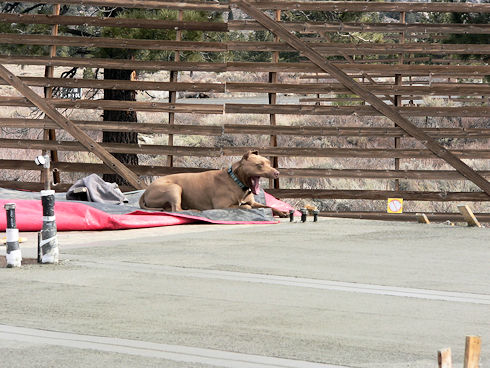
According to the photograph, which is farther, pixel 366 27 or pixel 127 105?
pixel 127 105

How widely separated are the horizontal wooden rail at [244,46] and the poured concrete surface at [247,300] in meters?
3.77

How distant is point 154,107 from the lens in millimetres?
15078

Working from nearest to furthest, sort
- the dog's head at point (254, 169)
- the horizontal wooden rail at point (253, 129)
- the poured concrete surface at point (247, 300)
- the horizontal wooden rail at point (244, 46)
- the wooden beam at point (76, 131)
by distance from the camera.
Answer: the poured concrete surface at point (247, 300) → the dog's head at point (254, 169) → the wooden beam at point (76, 131) → the horizontal wooden rail at point (244, 46) → the horizontal wooden rail at point (253, 129)

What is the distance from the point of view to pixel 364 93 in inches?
568

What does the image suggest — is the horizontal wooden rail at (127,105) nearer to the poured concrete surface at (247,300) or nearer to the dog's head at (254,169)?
the dog's head at (254,169)

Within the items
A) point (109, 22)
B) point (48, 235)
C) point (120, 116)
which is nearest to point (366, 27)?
point (109, 22)

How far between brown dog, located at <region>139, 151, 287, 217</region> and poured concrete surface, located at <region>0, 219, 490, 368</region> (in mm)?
1291

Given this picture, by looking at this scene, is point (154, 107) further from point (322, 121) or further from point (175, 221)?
point (322, 121)

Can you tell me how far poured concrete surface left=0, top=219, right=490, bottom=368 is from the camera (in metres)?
5.86

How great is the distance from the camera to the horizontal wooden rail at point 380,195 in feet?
48.6

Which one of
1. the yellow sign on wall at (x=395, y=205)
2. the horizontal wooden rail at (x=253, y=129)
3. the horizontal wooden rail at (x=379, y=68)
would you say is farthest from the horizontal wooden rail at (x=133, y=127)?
the yellow sign on wall at (x=395, y=205)

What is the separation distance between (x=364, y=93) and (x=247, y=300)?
7314 mm

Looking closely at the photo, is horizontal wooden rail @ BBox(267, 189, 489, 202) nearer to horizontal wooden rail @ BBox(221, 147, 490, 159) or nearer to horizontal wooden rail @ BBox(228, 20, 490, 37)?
horizontal wooden rail @ BBox(221, 147, 490, 159)

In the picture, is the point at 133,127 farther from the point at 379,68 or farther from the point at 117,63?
the point at 379,68
